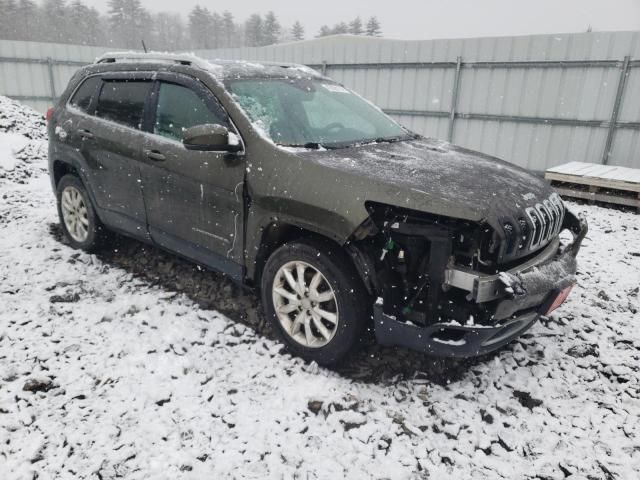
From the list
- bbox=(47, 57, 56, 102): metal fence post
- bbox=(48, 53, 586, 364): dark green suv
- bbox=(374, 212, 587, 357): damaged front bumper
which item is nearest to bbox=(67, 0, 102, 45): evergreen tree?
bbox=(47, 57, 56, 102): metal fence post

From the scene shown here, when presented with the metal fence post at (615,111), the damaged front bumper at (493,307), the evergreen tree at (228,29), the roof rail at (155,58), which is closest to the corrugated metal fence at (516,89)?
the metal fence post at (615,111)

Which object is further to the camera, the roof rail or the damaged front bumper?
the roof rail

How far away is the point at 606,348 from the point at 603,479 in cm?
133

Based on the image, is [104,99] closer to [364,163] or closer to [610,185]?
[364,163]

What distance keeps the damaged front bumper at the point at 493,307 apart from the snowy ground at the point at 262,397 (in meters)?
0.47

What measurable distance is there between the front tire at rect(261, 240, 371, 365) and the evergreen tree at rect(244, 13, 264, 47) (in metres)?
75.1

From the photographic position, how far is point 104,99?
404cm

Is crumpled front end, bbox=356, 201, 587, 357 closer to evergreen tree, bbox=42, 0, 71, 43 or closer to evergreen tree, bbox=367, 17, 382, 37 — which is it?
evergreen tree, bbox=42, 0, 71, 43

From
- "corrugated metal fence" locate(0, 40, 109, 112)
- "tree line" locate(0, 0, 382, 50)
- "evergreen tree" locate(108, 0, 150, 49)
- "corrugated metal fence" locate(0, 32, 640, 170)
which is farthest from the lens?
"evergreen tree" locate(108, 0, 150, 49)

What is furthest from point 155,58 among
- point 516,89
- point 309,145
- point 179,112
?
point 516,89

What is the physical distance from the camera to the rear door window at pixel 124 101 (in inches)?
144

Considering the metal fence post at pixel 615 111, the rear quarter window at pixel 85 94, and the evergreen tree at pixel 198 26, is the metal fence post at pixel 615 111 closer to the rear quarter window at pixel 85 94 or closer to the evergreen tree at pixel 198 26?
the rear quarter window at pixel 85 94

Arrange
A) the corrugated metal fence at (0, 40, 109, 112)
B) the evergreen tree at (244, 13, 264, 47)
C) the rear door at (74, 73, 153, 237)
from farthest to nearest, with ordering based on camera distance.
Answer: the evergreen tree at (244, 13, 264, 47), the corrugated metal fence at (0, 40, 109, 112), the rear door at (74, 73, 153, 237)

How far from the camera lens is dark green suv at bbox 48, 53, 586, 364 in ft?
7.84
